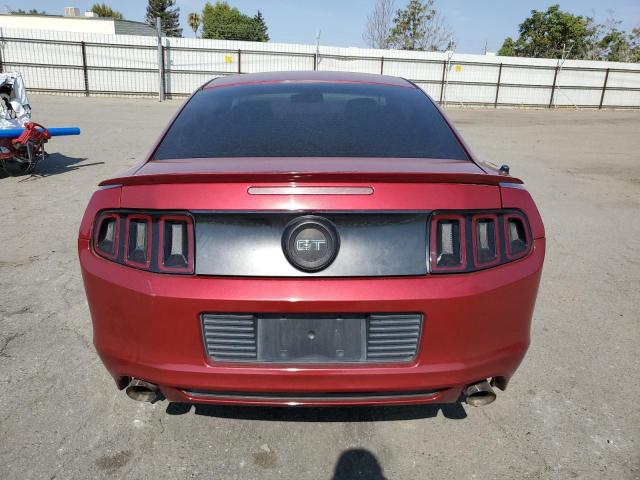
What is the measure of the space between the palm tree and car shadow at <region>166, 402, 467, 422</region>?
89.8 m

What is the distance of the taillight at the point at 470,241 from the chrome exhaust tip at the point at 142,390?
1133 millimetres

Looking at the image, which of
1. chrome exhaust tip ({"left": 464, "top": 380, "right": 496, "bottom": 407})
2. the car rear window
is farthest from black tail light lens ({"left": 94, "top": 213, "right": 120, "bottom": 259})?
chrome exhaust tip ({"left": 464, "top": 380, "right": 496, "bottom": 407})

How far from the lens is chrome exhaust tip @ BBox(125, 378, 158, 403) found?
192 cm

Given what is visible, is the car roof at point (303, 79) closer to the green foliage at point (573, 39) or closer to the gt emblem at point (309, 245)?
the gt emblem at point (309, 245)

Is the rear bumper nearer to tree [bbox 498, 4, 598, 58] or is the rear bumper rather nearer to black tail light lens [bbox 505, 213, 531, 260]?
black tail light lens [bbox 505, 213, 531, 260]

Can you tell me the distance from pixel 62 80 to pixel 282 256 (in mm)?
26007

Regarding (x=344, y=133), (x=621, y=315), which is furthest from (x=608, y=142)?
(x=344, y=133)

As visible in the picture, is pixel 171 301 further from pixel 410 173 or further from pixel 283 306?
pixel 410 173

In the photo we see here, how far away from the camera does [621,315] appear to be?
11.6ft

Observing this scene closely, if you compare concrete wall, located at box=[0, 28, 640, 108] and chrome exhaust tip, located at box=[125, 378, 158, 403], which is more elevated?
concrete wall, located at box=[0, 28, 640, 108]

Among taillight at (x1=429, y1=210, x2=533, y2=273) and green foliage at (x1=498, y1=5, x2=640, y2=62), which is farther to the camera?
green foliage at (x1=498, y1=5, x2=640, y2=62)

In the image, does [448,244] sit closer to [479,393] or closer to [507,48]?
[479,393]

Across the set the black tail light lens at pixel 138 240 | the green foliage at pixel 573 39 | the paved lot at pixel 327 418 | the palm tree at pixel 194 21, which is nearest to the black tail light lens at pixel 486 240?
the paved lot at pixel 327 418

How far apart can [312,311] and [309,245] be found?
0.22m
